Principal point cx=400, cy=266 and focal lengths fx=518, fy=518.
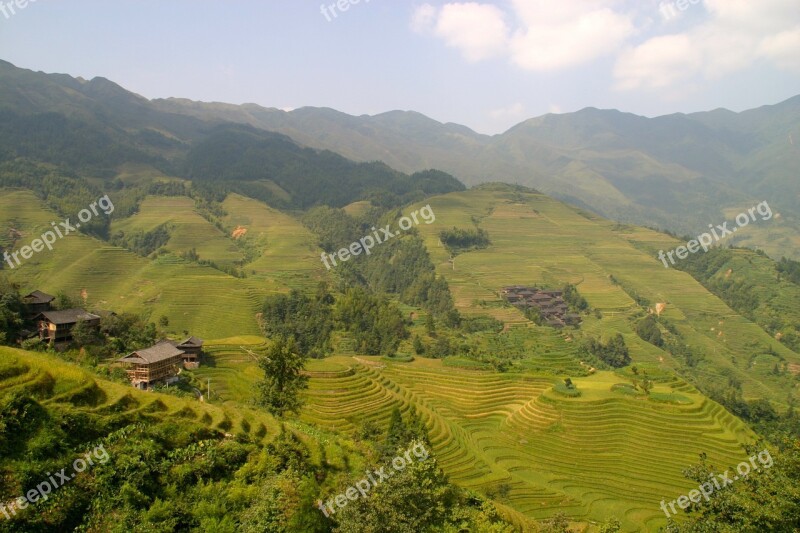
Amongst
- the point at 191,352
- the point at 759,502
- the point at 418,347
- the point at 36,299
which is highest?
the point at 36,299

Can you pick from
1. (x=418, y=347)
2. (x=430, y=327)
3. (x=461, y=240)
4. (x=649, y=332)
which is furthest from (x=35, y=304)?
(x=461, y=240)

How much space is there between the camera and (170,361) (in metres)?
33.0

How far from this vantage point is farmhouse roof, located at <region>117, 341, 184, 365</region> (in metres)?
30.6

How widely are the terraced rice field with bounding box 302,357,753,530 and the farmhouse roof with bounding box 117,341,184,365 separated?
9.74 meters

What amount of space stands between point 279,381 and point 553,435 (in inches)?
1010

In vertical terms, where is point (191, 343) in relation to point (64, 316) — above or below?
below

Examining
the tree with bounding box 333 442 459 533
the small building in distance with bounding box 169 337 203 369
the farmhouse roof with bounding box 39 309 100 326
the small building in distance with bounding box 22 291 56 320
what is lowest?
the small building in distance with bounding box 169 337 203 369

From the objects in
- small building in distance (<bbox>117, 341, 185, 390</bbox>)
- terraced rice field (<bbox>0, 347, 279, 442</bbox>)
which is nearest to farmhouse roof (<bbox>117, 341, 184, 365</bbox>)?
small building in distance (<bbox>117, 341, 185, 390</bbox>)

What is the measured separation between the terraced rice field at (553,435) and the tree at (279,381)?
25.7ft

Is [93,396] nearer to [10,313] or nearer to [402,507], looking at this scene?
[402,507]

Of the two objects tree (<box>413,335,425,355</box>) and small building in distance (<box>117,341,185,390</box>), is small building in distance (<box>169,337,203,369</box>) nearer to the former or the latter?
small building in distance (<box>117,341,185,390</box>)

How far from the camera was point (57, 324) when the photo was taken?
31.6 metres

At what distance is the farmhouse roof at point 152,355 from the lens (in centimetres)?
3064

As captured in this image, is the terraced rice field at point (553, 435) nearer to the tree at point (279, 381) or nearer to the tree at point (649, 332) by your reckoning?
the tree at point (279, 381)
